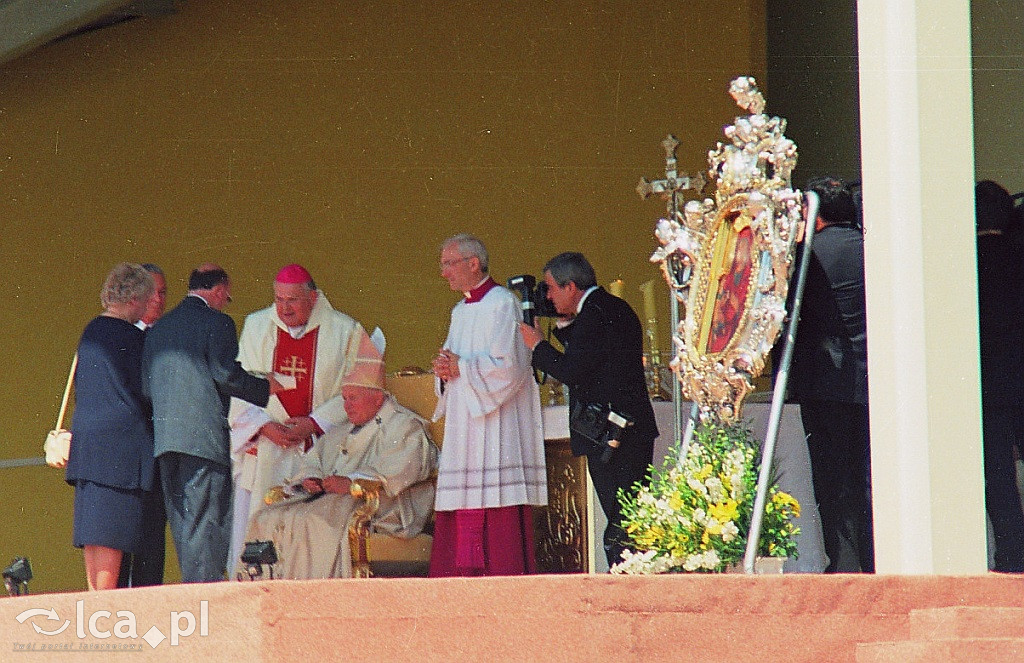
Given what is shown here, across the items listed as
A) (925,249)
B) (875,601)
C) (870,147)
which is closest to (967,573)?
(875,601)

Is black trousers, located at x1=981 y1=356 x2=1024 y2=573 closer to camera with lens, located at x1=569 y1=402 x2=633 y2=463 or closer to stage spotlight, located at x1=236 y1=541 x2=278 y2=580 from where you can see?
camera with lens, located at x1=569 y1=402 x2=633 y2=463

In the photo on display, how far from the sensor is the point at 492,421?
8.30 metres

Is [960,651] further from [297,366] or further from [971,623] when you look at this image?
[297,366]

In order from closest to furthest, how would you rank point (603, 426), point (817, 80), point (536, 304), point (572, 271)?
point (603, 426), point (572, 271), point (536, 304), point (817, 80)

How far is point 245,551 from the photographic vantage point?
7660mm

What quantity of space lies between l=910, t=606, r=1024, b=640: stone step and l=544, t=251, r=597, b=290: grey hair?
114 inches

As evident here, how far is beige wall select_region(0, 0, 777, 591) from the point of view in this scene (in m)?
11.3

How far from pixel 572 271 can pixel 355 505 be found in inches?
61.7

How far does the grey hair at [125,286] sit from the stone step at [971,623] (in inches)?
163

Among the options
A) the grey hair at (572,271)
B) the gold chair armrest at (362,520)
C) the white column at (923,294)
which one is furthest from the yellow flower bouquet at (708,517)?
the gold chair armrest at (362,520)

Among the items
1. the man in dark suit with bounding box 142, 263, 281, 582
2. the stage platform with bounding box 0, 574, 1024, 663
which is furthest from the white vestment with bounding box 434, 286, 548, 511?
the stage platform with bounding box 0, 574, 1024, 663

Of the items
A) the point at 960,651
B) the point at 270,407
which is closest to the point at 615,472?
the point at 270,407

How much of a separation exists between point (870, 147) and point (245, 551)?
10.7ft

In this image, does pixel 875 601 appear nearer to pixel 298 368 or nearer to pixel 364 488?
pixel 364 488
